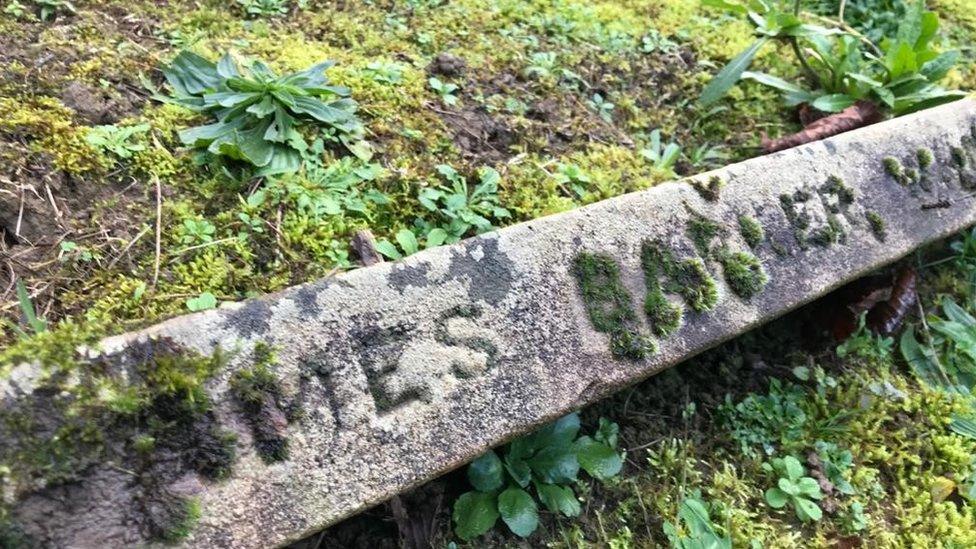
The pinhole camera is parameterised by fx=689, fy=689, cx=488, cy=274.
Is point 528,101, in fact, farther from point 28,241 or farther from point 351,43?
point 28,241

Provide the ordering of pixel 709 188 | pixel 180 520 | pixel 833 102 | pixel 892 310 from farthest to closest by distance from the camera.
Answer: pixel 833 102 → pixel 892 310 → pixel 709 188 → pixel 180 520

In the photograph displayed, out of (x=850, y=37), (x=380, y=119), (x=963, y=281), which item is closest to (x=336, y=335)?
(x=380, y=119)

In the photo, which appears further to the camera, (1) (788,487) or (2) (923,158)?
(2) (923,158)

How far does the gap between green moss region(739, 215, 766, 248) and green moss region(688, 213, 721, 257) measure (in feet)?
0.31

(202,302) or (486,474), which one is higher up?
(202,302)

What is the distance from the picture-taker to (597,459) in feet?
6.48

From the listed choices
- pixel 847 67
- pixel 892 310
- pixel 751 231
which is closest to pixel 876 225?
pixel 892 310

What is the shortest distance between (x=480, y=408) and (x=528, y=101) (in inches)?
63.8

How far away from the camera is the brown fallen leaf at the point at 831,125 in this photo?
2.84m

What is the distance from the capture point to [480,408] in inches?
62.8

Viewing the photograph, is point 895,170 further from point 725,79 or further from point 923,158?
point 725,79

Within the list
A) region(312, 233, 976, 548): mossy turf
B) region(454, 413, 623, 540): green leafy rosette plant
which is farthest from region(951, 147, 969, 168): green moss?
region(454, 413, 623, 540): green leafy rosette plant

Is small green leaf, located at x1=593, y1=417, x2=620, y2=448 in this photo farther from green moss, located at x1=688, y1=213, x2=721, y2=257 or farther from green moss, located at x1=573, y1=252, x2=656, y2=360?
green moss, located at x1=688, y1=213, x2=721, y2=257

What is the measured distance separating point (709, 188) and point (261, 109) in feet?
4.74
